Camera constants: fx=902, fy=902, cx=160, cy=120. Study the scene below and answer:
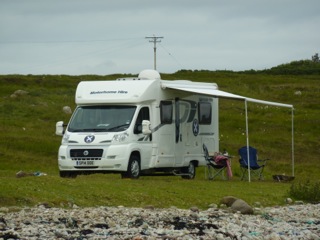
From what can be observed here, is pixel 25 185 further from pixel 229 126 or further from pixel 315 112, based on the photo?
pixel 315 112

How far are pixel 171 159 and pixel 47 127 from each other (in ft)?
51.6

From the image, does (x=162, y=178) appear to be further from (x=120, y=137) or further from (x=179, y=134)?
(x=120, y=137)

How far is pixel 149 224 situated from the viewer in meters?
14.6

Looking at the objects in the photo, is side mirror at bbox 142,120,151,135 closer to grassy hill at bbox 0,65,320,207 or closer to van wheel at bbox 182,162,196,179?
grassy hill at bbox 0,65,320,207

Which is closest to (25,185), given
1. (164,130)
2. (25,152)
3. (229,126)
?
(164,130)

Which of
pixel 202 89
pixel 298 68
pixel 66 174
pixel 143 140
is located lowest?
pixel 66 174

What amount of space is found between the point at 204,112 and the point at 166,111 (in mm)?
2679

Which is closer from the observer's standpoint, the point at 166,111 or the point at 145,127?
the point at 145,127

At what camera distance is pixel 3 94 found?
57031 millimetres

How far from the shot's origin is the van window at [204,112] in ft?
92.1

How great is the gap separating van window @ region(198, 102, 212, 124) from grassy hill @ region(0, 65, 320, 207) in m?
1.87

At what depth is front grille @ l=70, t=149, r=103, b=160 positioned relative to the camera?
23703 millimetres

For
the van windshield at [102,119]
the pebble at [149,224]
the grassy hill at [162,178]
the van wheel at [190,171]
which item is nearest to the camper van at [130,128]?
the van windshield at [102,119]

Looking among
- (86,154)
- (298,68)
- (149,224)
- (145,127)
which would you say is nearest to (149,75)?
(145,127)
